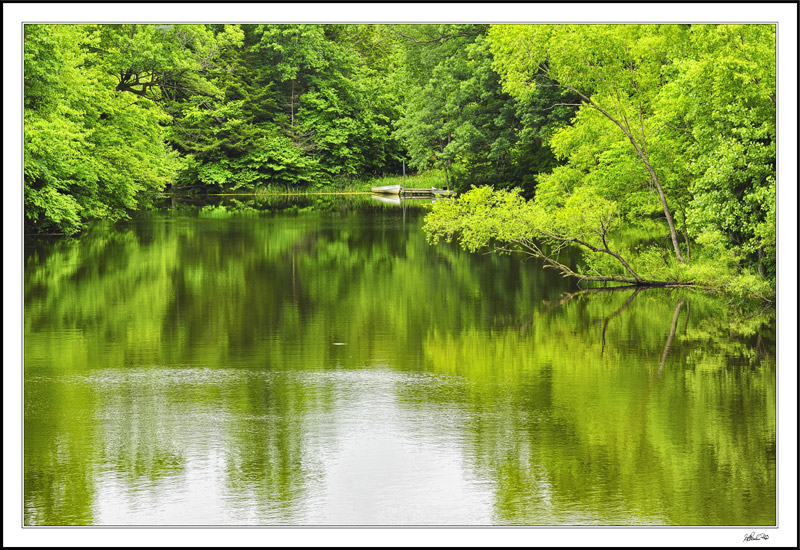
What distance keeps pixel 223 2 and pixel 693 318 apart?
410 inches

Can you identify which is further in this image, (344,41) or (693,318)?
(344,41)

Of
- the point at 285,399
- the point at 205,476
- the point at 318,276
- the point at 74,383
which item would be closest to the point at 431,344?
the point at 285,399

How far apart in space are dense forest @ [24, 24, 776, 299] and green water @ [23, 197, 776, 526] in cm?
191

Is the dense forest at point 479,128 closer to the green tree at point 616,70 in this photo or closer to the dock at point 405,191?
the green tree at point 616,70

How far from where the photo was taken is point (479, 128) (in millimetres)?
49562

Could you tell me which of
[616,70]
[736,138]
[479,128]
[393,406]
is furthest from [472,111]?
[393,406]

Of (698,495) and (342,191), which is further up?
(342,191)

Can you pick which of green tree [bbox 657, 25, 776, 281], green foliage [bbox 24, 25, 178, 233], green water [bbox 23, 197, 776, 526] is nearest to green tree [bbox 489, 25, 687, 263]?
green tree [bbox 657, 25, 776, 281]

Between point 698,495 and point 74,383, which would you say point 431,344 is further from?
point 698,495

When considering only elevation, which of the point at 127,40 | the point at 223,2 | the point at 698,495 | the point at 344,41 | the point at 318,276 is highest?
the point at 344,41

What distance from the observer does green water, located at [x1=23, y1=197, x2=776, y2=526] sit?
886 cm

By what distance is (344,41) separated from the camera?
Answer: 79.2 meters

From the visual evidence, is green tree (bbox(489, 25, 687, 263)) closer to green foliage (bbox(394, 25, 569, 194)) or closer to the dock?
green foliage (bbox(394, 25, 569, 194))

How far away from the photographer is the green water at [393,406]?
8.86m
